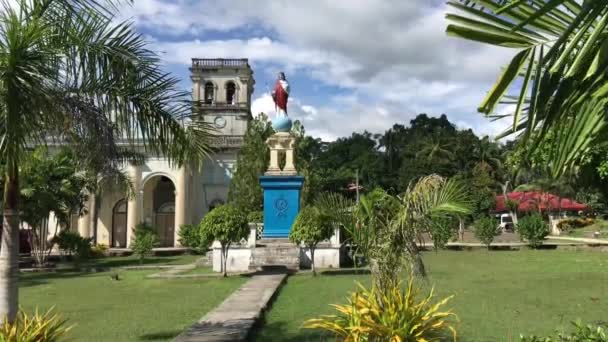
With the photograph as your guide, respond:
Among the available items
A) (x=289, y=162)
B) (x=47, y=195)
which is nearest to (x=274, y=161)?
(x=289, y=162)

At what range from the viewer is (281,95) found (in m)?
23.5

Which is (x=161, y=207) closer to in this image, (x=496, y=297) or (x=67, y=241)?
(x=67, y=241)

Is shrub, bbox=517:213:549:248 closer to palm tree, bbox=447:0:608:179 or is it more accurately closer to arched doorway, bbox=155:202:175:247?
arched doorway, bbox=155:202:175:247

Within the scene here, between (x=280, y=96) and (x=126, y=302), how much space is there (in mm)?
13331

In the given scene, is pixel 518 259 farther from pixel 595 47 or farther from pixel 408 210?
pixel 595 47

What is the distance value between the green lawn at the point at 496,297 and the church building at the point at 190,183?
2162 centimetres

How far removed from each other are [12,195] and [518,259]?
59.8ft

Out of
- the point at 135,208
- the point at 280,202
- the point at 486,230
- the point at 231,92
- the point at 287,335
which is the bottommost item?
the point at 287,335

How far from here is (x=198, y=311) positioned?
9898mm

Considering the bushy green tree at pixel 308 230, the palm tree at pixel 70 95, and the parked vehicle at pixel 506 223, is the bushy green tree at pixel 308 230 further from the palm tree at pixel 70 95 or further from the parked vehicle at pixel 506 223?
the parked vehicle at pixel 506 223

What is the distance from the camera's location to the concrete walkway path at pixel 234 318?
23.3ft

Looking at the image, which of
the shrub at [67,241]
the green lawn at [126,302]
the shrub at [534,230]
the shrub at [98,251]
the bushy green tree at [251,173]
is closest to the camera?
the green lawn at [126,302]

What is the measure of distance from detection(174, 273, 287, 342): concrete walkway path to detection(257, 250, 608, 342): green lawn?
24 cm

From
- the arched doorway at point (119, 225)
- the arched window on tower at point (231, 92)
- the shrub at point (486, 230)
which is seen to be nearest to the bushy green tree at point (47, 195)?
the arched doorway at point (119, 225)
